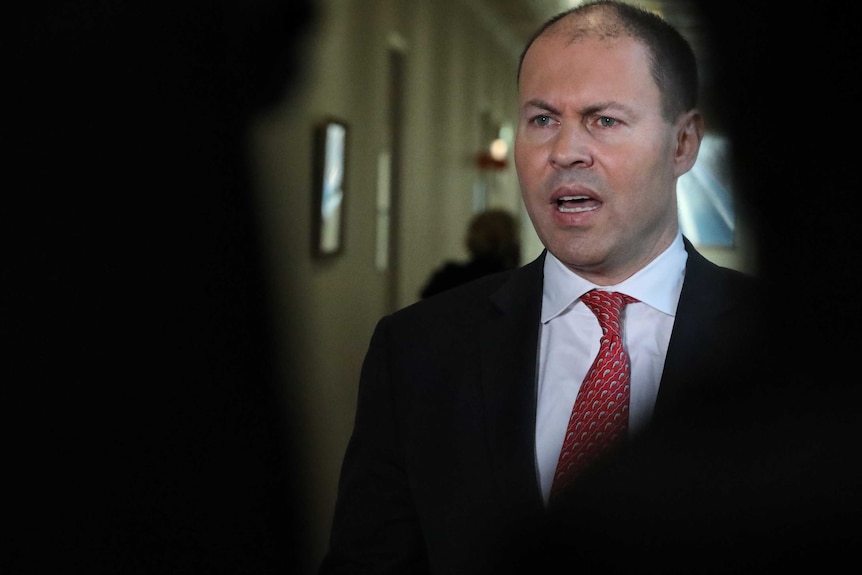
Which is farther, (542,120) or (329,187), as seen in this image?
(329,187)

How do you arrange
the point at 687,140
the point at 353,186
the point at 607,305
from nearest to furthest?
the point at 687,140 < the point at 607,305 < the point at 353,186

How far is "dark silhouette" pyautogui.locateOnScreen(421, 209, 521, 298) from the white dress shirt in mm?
111

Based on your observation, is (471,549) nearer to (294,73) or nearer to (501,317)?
(501,317)

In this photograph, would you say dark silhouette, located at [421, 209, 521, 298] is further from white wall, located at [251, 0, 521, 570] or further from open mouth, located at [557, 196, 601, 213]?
open mouth, located at [557, 196, 601, 213]

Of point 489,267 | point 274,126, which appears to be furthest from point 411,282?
point 274,126

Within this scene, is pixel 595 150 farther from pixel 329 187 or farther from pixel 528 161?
pixel 329 187

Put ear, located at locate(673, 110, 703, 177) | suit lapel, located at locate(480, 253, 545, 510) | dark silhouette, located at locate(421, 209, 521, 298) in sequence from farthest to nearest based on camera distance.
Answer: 1. dark silhouette, located at locate(421, 209, 521, 298)
2. suit lapel, located at locate(480, 253, 545, 510)
3. ear, located at locate(673, 110, 703, 177)

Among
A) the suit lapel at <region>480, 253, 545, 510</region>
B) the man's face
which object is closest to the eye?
the man's face

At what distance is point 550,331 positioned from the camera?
458 mm

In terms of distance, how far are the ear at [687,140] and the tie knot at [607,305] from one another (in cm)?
10

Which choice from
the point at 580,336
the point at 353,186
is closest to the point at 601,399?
the point at 580,336

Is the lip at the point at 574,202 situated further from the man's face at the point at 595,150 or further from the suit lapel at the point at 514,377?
the suit lapel at the point at 514,377

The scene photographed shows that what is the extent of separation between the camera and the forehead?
0.35m

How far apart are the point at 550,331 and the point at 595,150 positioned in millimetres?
133
